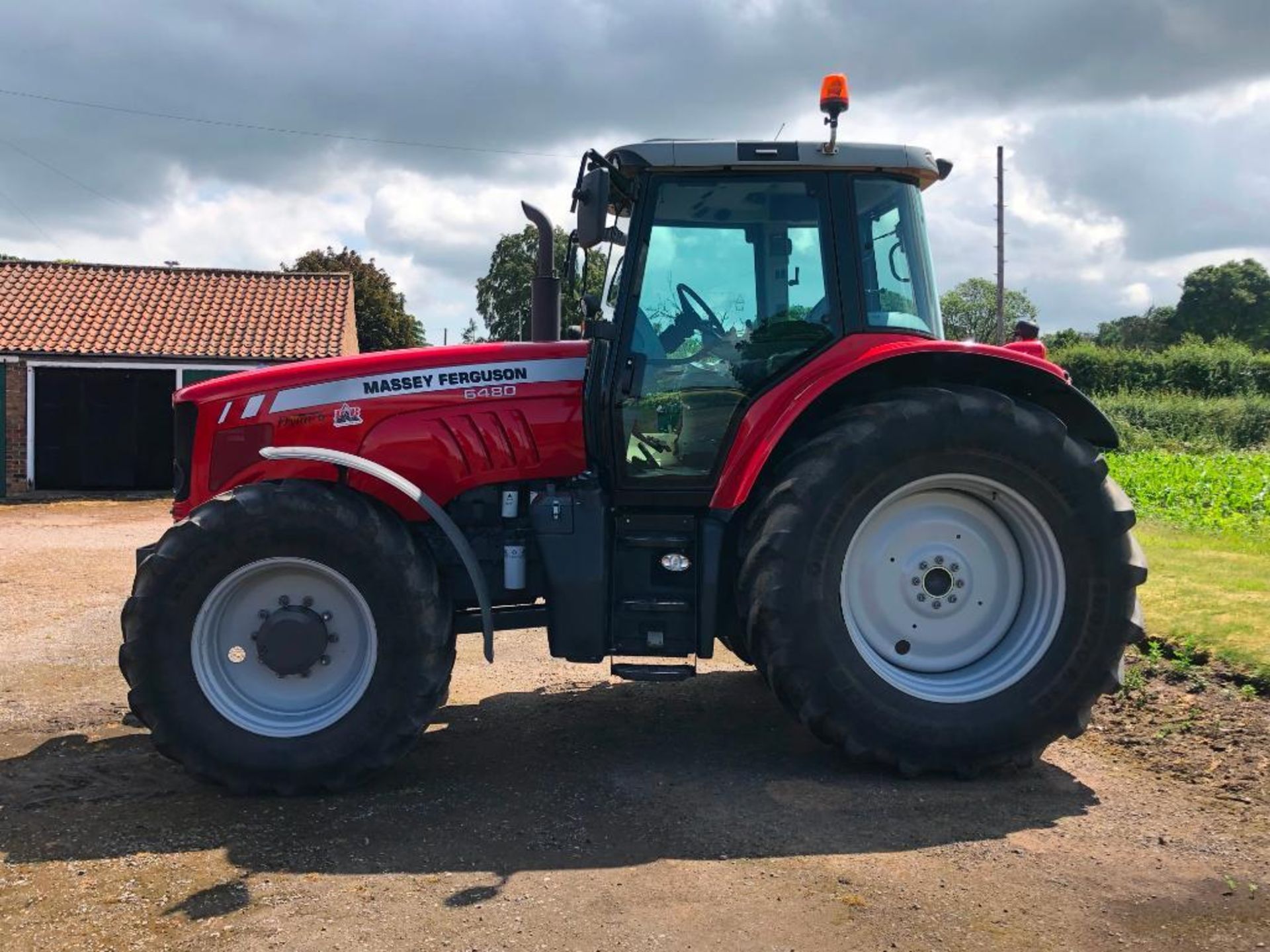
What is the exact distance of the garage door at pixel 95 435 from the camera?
776 inches

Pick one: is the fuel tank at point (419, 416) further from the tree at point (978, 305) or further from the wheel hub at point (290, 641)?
the tree at point (978, 305)

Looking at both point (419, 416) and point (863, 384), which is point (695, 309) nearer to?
point (863, 384)

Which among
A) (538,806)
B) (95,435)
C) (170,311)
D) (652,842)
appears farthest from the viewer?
(170,311)

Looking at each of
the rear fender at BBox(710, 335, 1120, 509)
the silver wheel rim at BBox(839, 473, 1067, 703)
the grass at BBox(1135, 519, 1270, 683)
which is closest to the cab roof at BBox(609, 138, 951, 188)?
the rear fender at BBox(710, 335, 1120, 509)

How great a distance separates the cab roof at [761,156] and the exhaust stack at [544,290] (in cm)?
46

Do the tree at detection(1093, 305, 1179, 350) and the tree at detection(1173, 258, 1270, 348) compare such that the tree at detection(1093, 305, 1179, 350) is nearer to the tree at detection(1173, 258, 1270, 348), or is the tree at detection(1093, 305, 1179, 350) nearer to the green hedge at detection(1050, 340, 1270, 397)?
the tree at detection(1173, 258, 1270, 348)

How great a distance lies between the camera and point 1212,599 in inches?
273

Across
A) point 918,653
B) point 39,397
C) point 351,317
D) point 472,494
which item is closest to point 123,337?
point 39,397

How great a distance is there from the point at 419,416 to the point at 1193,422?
3129cm

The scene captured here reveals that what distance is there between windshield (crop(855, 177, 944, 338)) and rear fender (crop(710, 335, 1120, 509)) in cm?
18

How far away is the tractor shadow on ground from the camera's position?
12.4 ft

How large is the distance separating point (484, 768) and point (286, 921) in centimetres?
150

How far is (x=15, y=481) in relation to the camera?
19.5 metres

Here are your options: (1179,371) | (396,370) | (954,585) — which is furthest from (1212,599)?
(1179,371)
